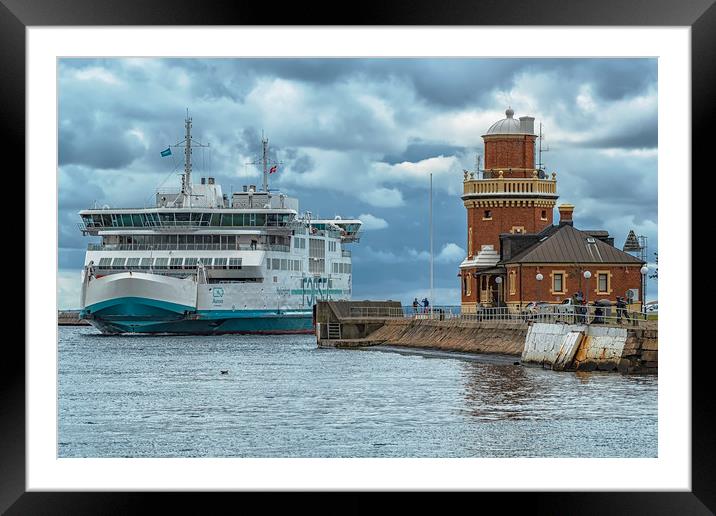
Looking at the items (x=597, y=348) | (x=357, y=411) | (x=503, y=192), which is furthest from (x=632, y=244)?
(x=357, y=411)

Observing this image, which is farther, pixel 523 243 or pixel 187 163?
pixel 187 163

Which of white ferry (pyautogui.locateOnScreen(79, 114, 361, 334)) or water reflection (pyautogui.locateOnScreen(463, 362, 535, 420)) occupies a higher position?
white ferry (pyautogui.locateOnScreen(79, 114, 361, 334))

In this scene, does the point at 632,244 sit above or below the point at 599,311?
above

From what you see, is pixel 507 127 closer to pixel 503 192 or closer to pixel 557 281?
pixel 503 192

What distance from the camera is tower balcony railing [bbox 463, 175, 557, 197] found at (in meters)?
54.4

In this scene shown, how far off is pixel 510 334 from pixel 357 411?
16274 millimetres

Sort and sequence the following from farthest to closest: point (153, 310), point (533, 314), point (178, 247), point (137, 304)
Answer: point (178, 247), point (153, 310), point (137, 304), point (533, 314)

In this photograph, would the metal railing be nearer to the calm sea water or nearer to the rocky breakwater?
the calm sea water

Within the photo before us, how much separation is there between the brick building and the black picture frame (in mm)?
35013

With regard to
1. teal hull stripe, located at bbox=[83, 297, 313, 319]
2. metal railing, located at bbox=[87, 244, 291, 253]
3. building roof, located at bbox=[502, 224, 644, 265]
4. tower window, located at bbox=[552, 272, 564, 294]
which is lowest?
teal hull stripe, located at bbox=[83, 297, 313, 319]

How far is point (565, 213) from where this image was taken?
47969mm

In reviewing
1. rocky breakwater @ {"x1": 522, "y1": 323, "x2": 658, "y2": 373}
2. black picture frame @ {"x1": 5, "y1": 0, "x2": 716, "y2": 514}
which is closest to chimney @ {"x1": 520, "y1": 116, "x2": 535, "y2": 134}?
rocky breakwater @ {"x1": 522, "y1": 323, "x2": 658, "y2": 373}
